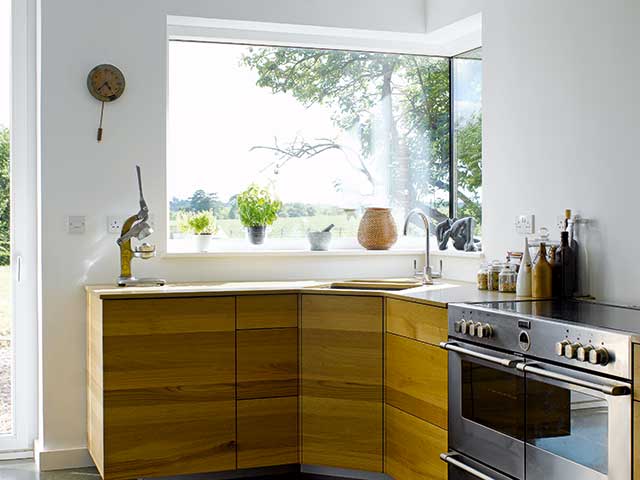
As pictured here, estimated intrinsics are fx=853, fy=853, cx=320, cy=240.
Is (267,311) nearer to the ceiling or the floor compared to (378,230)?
nearer to the floor

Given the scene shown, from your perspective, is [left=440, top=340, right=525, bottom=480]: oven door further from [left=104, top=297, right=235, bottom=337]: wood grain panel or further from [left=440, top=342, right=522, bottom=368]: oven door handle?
[left=104, top=297, right=235, bottom=337]: wood grain panel

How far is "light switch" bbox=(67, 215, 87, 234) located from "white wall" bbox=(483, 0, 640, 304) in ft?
6.11

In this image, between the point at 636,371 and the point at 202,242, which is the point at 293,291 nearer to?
the point at 202,242

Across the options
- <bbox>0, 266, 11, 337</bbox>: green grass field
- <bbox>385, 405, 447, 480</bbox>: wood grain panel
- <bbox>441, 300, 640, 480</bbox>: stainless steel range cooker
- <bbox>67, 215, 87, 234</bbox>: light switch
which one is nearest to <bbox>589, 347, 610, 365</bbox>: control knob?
<bbox>441, 300, 640, 480</bbox>: stainless steel range cooker

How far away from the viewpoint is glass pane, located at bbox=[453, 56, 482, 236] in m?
4.38

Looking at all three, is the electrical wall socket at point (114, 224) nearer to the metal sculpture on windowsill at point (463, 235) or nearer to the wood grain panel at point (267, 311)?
the wood grain panel at point (267, 311)

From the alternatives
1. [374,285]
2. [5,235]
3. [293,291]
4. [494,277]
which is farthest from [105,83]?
[494,277]

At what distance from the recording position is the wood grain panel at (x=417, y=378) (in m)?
3.08

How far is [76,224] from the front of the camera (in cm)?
393

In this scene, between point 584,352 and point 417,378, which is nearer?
point 584,352

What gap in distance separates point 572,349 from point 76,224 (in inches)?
96.4

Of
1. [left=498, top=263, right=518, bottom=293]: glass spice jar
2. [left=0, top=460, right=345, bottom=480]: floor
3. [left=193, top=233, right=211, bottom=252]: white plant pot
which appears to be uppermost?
[left=193, top=233, right=211, bottom=252]: white plant pot

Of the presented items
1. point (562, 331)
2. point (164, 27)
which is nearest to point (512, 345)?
point (562, 331)

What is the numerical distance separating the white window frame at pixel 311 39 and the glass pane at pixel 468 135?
0.13 m
